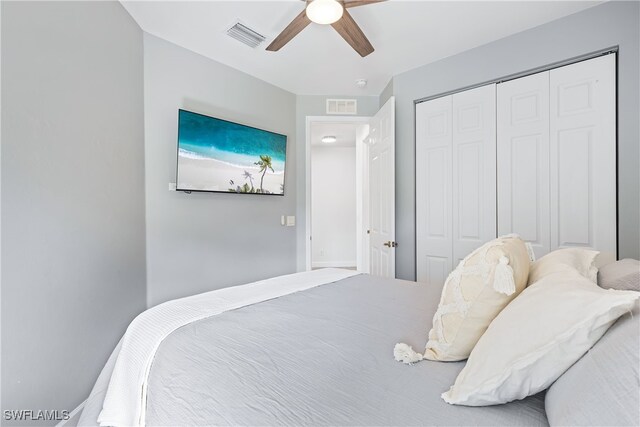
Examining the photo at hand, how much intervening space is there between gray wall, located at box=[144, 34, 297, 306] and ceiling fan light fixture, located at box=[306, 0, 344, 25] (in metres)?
1.43

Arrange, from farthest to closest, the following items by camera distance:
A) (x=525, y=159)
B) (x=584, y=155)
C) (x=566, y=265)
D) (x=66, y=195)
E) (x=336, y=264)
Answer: (x=336, y=264) < (x=525, y=159) < (x=584, y=155) < (x=66, y=195) < (x=566, y=265)

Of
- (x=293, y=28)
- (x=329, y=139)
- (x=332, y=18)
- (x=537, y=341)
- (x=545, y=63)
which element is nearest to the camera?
(x=537, y=341)

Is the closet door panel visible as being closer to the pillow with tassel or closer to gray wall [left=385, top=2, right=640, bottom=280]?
gray wall [left=385, top=2, right=640, bottom=280]

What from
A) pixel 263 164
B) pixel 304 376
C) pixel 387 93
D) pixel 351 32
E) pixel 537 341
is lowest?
pixel 304 376

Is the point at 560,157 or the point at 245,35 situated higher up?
the point at 245,35

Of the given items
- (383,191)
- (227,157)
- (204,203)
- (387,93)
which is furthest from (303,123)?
(204,203)

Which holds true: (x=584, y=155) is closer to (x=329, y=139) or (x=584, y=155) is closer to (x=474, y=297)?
(x=474, y=297)

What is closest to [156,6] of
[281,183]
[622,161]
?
[281,183]

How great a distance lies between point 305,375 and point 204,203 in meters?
2.27

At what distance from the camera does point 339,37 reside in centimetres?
241

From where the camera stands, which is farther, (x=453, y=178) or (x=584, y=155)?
(x=453, y=178)

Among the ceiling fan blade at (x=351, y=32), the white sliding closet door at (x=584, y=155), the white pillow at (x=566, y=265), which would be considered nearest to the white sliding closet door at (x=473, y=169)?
the white sliding closet door at (x=584, y=155)

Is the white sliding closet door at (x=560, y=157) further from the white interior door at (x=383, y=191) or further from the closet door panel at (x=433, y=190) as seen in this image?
the white interior door at (x=383, y=191)

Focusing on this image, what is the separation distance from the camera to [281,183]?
134 inches
